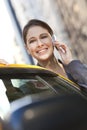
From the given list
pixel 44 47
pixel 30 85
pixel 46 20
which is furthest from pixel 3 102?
pixel 46 20

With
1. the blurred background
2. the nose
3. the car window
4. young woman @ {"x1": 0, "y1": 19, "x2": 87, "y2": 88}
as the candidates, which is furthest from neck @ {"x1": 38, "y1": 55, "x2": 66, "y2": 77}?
the blurred background

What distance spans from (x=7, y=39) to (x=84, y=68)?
3969 millimetres

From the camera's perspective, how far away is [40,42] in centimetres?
186

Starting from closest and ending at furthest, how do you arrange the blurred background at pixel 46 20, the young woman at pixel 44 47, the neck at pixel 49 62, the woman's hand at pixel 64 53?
the young woman at pixel 44 47
the neck at pixel 49 62
the woman's hand at pixel 64 53
the blurred background at pixel 46 20

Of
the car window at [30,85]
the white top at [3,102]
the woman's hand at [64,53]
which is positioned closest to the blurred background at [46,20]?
the woman's hand at [64,53]

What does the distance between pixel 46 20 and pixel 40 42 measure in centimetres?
342

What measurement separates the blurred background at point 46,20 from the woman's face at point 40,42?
246 cm

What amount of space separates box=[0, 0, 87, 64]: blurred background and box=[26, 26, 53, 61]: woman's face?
2.46 metres

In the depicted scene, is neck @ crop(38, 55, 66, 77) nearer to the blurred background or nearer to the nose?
the nose

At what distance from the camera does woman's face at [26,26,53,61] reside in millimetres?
1815

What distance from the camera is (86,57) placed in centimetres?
456

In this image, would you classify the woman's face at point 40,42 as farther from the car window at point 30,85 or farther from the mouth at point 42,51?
the car window at point 30,85

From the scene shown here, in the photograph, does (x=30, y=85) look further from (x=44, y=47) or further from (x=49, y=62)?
(x=49, y=62)

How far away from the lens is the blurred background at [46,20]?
4488 mm
